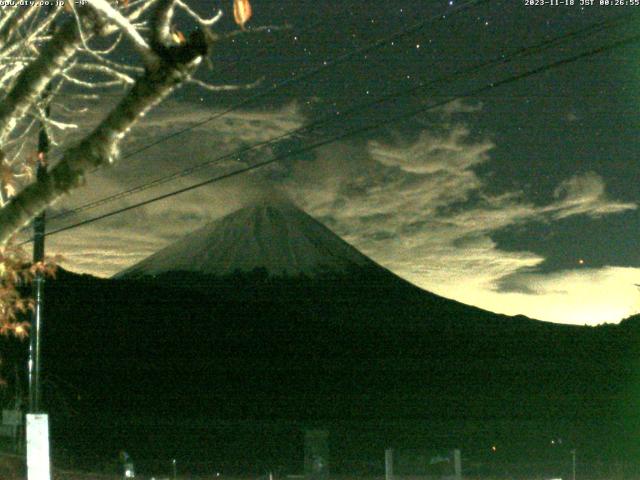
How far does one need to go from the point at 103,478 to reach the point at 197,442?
151 feet

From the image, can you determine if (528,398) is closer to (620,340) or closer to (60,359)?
(620,340)

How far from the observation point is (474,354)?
331 feet

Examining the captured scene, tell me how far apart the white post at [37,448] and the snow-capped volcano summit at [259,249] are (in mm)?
103237

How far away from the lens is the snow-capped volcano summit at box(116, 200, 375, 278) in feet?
398

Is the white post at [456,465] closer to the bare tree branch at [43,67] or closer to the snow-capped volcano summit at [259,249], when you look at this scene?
the bare tree branch at [43,67]

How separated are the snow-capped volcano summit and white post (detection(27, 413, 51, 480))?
4064 inches

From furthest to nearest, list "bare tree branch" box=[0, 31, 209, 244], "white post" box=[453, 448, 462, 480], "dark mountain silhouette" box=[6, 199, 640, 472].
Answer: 1. "dark mountain silhouette" box=[6, 199, 640, 472]
2. "white post" box=[453, 448, 462, 480]
3. "bare tree branch" box=[0, 31, 209, 244]

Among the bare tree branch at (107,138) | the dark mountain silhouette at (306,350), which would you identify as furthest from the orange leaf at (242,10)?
the dark mountain silhouette at (306,350)

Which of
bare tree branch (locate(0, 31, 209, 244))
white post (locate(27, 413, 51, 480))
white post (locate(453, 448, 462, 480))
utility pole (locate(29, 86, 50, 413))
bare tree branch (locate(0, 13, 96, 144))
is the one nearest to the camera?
bare tree branch (locate(0, 31, 209, 244))

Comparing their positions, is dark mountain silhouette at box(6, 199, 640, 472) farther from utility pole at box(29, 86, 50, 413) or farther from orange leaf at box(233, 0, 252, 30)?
orange leaf at box(233, 0, 252, 30)

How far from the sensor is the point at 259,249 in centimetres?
12612

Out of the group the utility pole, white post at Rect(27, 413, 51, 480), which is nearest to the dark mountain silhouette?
the utility pole

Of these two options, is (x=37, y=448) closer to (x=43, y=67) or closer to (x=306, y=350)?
(x=43, y=67)

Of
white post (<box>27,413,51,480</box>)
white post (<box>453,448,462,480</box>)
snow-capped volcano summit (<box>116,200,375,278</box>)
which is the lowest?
white post (<box>453,448,462,480</box>)
